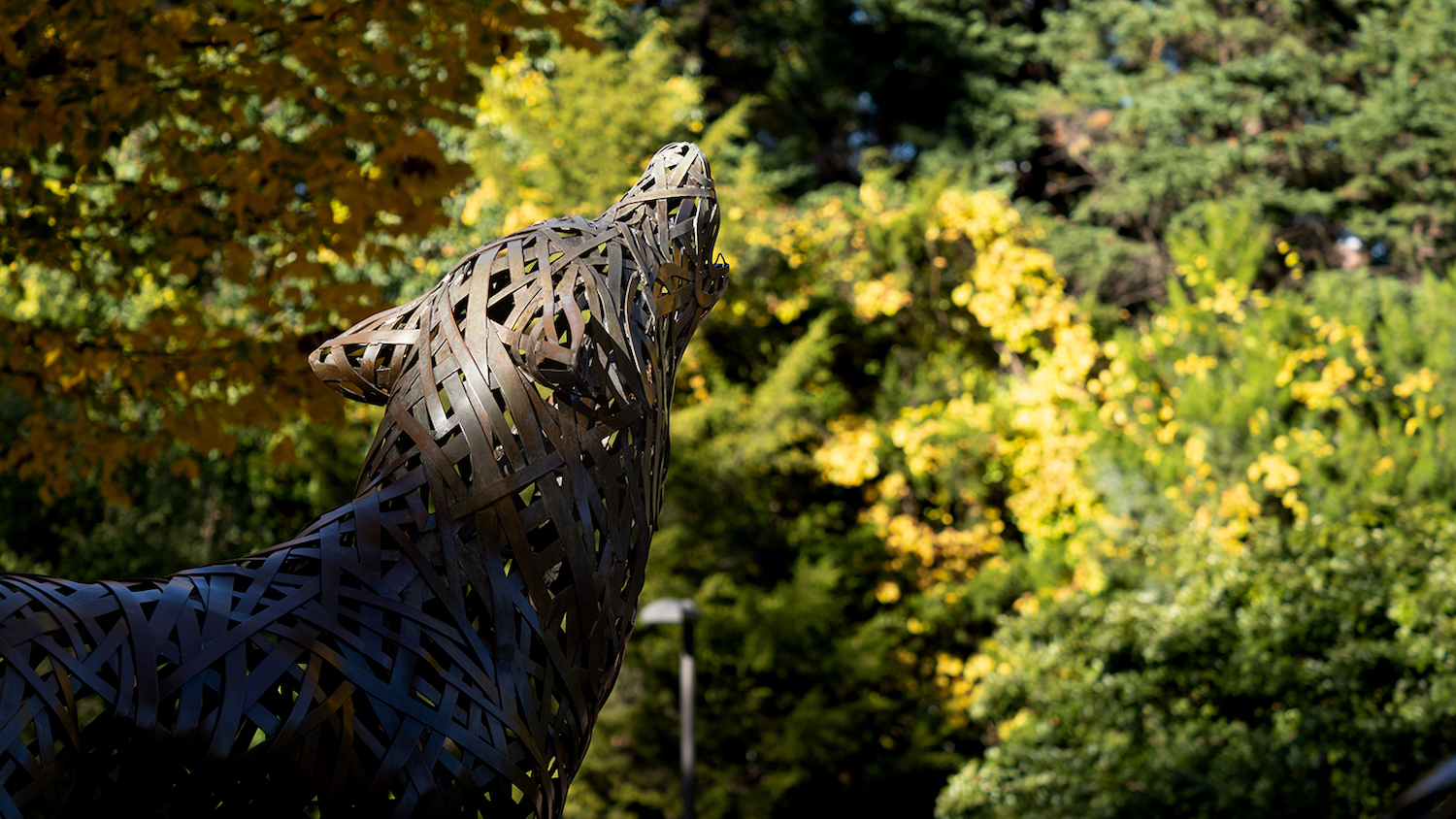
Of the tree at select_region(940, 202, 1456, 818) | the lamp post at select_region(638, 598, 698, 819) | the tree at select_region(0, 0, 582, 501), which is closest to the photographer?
the tree at select_region(0, 0, 582, 501)

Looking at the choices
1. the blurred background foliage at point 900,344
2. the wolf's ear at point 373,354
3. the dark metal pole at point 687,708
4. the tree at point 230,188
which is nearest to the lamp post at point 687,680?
the dark metal pole at point 687,708

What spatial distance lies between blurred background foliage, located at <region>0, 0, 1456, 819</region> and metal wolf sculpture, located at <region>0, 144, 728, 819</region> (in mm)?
1918

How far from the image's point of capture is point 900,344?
1163 cm

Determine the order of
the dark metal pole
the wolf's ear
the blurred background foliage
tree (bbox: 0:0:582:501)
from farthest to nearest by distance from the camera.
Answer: the dark metal pole
the blurred background foliage
tree (bbox: 0:0:582:501)
the wolf's ear

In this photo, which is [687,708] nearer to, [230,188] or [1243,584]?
[1243,584]

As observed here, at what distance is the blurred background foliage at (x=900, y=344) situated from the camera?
310 centimetres

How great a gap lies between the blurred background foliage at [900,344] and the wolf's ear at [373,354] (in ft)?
5.84

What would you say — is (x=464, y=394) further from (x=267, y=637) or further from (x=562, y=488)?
(x=267, y=637)

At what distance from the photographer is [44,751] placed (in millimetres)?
779

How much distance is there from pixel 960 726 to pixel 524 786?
9.50 metres

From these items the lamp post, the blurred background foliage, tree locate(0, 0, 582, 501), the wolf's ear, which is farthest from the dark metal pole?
the wolf's ear

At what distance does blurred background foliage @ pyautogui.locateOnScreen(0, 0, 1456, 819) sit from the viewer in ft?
10.2

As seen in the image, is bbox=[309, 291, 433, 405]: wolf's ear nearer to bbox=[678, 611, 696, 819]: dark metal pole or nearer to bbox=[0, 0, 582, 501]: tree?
bbox=[0, 0, 582, 501]: tree

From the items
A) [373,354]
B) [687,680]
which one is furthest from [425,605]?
[687,680]
